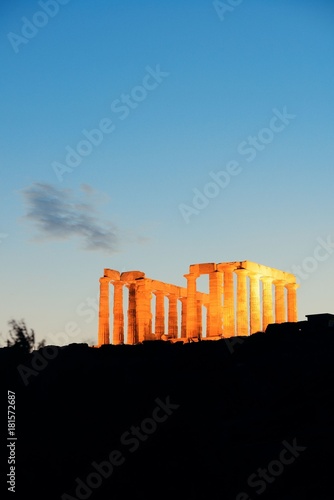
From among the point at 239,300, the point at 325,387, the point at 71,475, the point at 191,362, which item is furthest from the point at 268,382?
the point at 239,300

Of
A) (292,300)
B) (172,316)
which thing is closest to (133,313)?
(172,316)

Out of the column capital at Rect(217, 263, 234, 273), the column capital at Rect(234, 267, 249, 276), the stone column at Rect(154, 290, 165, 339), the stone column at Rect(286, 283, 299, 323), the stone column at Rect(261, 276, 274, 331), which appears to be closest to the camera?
the column capital at Rect(234, 267, 249, 276)

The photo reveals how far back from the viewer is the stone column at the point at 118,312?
67188 mm

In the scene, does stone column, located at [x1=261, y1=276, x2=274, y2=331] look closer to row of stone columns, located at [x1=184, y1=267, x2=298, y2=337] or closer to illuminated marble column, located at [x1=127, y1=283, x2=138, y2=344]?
row of stone columns, located at [x1=184, y1=267, x2=298, y2=337]

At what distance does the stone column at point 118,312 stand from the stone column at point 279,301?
13.9 metres

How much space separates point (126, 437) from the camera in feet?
90.7

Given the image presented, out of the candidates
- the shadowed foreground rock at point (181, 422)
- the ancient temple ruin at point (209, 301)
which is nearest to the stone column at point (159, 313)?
the ancient temple ruin at point (209, 301)

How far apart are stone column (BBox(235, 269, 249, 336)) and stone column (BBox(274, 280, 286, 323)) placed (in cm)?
678

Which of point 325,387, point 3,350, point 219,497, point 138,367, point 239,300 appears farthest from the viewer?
point 239,300

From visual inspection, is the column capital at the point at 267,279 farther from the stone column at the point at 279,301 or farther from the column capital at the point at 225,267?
the column capital at the point at 225,267

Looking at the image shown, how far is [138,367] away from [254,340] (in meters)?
6.25

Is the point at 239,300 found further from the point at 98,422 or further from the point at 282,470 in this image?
the point at 282,470

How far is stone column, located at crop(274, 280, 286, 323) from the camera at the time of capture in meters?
70.4

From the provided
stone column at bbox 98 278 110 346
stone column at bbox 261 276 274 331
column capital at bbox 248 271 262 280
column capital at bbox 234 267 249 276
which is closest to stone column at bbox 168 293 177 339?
stone column at bbox 98 278 110 346
